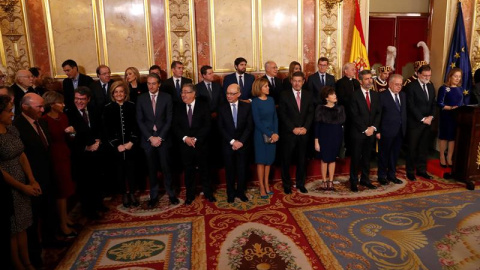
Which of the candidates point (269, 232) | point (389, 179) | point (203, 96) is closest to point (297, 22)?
point (203, 96)

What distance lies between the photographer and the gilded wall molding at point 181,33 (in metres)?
6.76

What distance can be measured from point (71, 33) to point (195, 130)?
3565mm

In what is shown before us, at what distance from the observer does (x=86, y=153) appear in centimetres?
460

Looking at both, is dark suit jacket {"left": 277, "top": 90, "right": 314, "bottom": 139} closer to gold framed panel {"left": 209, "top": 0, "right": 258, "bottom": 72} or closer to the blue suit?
the blue suit

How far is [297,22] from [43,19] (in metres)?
4.69

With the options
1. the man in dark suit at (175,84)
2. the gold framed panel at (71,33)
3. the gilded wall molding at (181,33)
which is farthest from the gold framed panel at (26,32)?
the man in dark suit at (175,84)

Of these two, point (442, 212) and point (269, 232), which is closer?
point (269, 232)

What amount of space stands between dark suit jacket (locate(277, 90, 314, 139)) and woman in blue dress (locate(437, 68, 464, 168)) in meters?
2.35

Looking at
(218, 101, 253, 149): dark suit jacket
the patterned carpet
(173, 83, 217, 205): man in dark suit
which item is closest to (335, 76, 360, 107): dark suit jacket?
the patterned carpet

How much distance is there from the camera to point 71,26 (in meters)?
6.68

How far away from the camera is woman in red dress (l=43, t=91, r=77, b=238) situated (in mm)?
3998

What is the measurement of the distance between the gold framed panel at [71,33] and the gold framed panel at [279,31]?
3081mm

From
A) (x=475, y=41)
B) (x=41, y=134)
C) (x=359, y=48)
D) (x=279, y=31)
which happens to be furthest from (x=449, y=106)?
(x=41, y=134)

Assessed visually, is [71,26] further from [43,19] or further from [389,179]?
[389,179]
